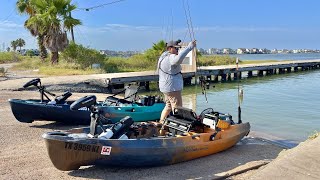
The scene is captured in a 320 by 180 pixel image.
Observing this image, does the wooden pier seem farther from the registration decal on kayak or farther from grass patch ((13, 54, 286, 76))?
the registration decal on kayak

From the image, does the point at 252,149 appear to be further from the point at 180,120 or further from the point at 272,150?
the point at 180,120

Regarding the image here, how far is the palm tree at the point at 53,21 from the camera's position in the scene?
90.2 ft

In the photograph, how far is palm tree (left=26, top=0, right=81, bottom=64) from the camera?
90.2 ft

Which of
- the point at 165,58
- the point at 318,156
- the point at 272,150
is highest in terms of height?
the point at 165,58

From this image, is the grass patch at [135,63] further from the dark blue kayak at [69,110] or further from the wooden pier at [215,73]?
the dark blue kayak at [69,110]

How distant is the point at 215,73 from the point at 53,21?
12.9 meters

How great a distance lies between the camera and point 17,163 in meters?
6.51

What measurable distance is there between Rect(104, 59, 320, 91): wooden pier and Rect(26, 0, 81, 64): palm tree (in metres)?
6.17

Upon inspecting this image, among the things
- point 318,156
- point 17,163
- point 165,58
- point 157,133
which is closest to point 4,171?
point 17,163

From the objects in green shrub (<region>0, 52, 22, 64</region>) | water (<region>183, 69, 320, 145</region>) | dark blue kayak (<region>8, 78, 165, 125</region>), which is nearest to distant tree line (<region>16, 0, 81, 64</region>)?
water (<region>183, 69, 320, 145</region>)

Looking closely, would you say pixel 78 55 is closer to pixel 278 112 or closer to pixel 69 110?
pixel 278 112

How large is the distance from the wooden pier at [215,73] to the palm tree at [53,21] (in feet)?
20.3

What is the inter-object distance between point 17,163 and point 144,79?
1667 centimetres

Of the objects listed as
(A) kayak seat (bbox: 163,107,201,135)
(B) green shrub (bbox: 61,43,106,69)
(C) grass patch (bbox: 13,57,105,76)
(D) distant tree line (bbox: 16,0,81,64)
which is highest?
(D) distant tree line (bbox: 16,0,81,64)
